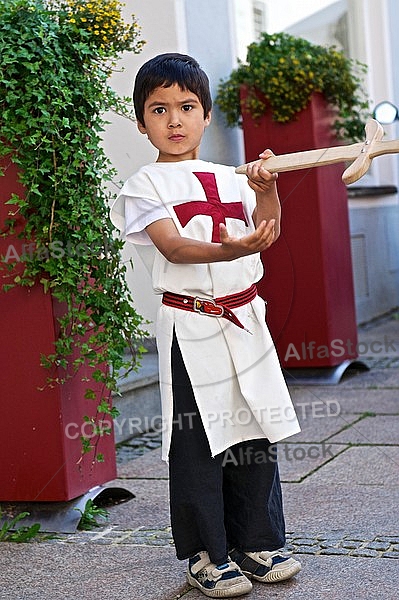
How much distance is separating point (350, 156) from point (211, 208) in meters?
0.52

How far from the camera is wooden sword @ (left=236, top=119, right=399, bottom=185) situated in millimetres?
2270

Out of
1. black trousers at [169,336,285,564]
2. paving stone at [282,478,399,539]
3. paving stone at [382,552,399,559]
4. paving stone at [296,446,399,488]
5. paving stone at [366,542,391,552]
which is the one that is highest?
black trousers at [169,336,285,564]

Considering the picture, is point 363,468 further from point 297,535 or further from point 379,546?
point 379,546

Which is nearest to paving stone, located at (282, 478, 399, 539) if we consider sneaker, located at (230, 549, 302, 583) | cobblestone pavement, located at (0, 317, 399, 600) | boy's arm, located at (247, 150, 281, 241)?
A: cobblestone pavement, located at (0, 317, 399, 600)

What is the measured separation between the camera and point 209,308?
9.18 ft

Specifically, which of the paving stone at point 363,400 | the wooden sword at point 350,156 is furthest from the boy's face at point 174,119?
the paving stone at point 363,400

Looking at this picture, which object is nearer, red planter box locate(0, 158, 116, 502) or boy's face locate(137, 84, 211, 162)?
boy's face locate(137, 84, 211, 162)

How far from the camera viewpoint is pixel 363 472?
158 inches

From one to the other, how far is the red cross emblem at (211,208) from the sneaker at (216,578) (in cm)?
90

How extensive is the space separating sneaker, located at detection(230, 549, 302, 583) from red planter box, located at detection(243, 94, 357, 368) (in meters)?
3.14

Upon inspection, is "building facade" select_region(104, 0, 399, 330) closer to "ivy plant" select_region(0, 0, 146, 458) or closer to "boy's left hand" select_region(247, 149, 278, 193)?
"ivy plant" select_region(0, 0, 146, 458)

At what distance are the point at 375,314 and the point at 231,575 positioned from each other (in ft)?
20.7

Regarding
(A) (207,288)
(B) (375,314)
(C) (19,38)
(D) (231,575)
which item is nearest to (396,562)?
(D) (231,575)

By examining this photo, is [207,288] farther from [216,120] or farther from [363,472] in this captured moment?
[216,120]
